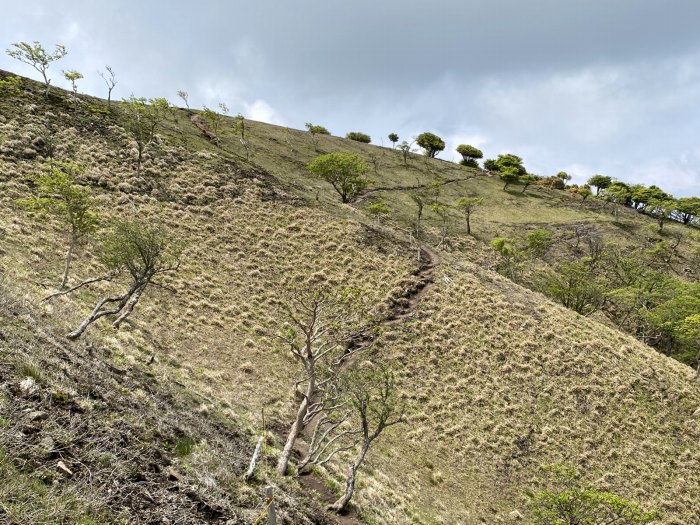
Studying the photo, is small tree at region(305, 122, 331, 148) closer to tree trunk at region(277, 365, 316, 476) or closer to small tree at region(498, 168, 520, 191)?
small tree at region(498, 168, 520, 191)

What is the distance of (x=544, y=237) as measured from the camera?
71188 mm

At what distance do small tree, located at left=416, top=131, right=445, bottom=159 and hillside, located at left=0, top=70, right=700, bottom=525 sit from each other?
70362mm

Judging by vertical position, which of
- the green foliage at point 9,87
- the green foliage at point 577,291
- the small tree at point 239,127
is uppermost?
the small tree at point 239,127

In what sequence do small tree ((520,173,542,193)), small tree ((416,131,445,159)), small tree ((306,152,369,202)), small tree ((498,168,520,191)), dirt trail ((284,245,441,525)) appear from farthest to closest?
small tree ((416,131,445,159)) → small tree ((520,173,542,193)) → small tree ((498,168,520,191)) → small tree ((306,152,369,202)) → dirt trail ((284,245,441,525))

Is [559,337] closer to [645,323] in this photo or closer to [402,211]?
[645,323]

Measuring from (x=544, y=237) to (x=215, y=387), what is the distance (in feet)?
216

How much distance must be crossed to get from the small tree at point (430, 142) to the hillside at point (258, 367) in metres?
70.4

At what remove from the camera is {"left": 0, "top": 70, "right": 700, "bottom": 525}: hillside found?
947 cm

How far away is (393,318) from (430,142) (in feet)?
305

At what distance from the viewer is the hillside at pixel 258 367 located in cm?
947

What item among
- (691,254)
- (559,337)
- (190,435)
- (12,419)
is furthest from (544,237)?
(12,419)

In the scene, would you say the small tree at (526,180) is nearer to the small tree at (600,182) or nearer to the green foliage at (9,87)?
the small tree at (600,182)

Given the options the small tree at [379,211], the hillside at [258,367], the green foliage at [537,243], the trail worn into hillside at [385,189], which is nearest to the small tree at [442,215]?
the small tree at [379,211]

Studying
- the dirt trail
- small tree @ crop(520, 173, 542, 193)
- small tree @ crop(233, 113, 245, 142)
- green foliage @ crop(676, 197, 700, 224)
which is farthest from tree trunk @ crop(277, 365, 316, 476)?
green foliage @ crop(676, 197, 700, 224)
